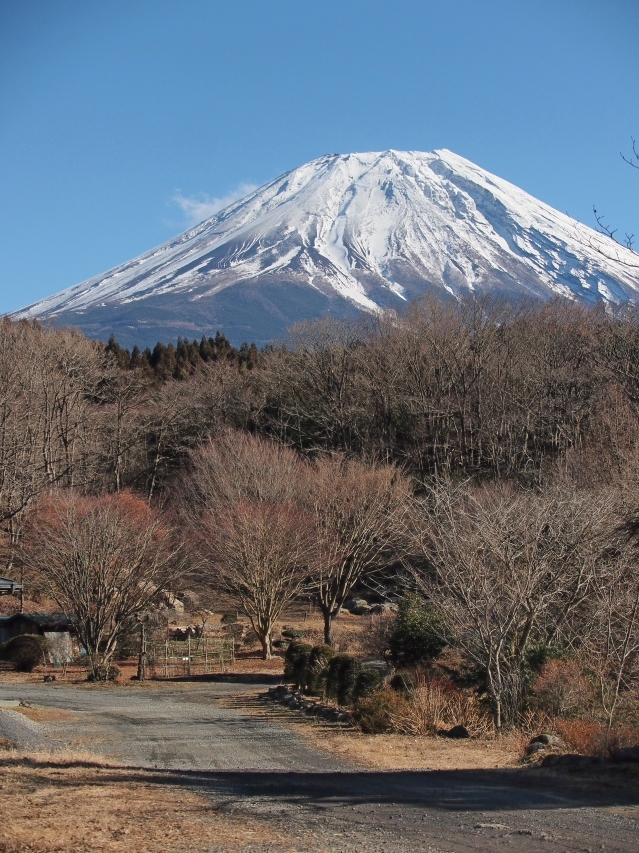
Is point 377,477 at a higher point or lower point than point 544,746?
higher

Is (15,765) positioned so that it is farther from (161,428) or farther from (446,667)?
(161,428)

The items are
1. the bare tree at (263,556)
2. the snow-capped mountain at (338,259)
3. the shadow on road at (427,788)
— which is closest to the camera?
the shadow on road at (427,788)

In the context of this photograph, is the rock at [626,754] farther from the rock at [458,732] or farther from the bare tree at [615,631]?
the rock at [458,732]

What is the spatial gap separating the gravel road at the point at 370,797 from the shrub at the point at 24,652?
46.8 feet

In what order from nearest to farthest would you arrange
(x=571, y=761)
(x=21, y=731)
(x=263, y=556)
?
(x=571, y=761), (x=21, y=731), (x=263, y=556)

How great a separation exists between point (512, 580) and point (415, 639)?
499 cm

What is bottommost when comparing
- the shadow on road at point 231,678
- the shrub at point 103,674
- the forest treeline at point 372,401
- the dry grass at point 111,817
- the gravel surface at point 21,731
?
the shadow on road at point 231,678

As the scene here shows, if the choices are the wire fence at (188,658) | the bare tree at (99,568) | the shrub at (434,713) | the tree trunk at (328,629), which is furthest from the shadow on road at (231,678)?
the shrub at (434,713)

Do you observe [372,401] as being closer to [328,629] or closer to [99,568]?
[328,629]

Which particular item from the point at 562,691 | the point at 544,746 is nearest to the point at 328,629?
the point at 562,691

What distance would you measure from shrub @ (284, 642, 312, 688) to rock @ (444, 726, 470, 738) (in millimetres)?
6718

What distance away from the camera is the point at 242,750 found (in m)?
12.1

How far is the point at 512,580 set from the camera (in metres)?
13.6

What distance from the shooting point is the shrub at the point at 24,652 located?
90.7 ft
